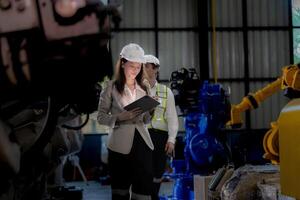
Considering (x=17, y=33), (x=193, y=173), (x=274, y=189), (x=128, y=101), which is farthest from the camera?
(x=193, y=173)

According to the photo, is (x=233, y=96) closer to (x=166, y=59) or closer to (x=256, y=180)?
(x=166, y=59)

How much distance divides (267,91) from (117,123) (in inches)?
53.1

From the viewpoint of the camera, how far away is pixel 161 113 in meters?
5.02

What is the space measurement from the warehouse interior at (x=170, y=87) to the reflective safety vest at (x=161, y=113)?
0.56 metres

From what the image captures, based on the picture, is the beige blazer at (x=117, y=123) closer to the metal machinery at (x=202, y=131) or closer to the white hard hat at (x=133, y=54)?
the white hard hat at (x=133, y=54)

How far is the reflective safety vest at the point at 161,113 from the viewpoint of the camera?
4996 mm

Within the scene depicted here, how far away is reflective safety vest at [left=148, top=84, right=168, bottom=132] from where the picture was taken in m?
5.00

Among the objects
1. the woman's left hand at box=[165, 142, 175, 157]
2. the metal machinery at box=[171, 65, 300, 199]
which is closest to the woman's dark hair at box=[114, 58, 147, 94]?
the woman's left hand at box=[165, 142, 175, 157]

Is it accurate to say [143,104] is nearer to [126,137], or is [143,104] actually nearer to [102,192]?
[126,137]

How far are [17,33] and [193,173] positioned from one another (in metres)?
4.27

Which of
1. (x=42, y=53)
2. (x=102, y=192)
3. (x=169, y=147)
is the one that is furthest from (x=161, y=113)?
(x=102, y=192)

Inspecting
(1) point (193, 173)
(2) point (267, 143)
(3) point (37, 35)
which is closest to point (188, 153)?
(1) point (193, 173)

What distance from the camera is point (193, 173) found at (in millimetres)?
5781

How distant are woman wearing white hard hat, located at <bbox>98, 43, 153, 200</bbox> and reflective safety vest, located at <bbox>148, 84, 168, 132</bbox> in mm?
1094
